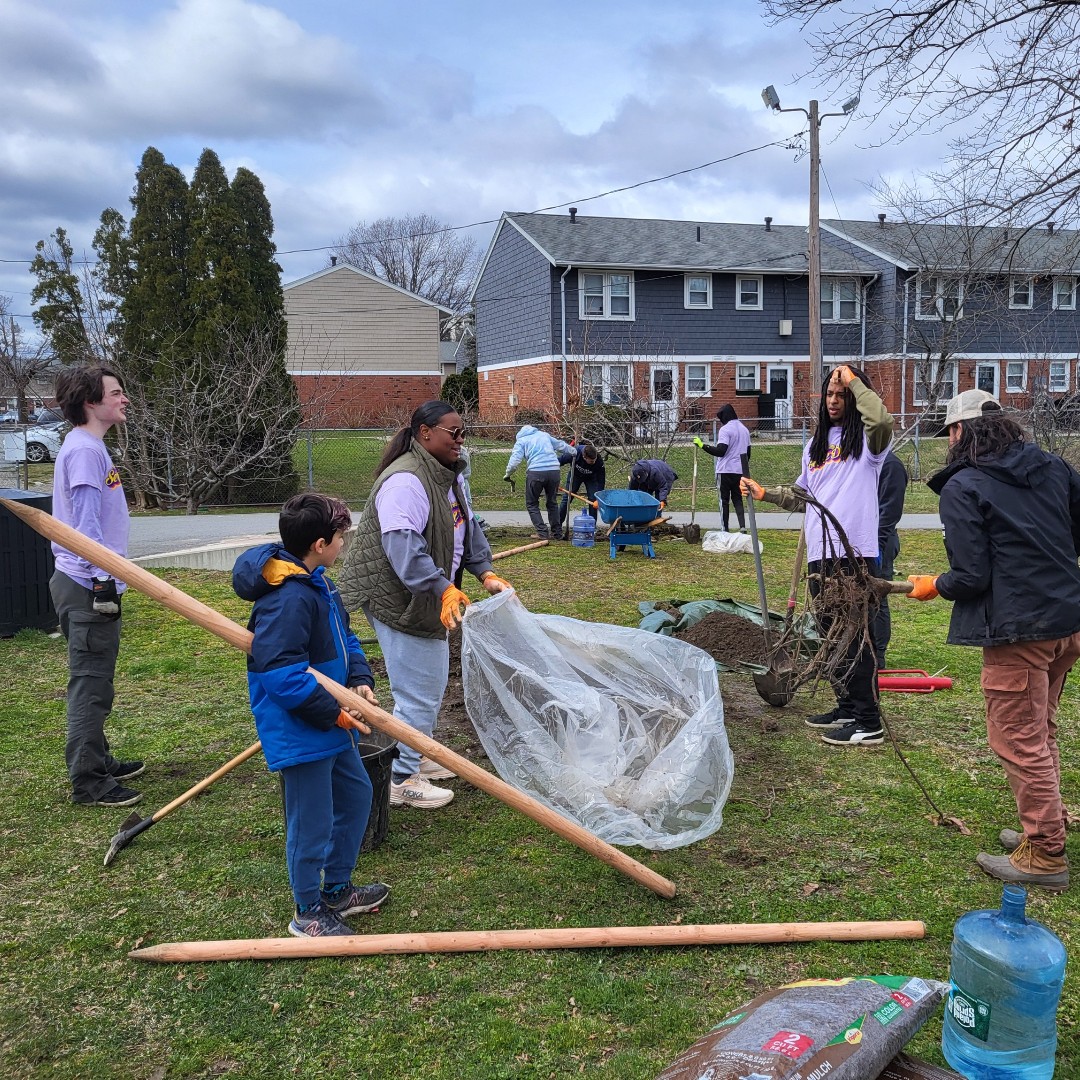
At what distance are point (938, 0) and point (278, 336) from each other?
11.2m

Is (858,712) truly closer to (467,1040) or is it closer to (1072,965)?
(1072,965)

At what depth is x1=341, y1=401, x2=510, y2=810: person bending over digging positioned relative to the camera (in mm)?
3514

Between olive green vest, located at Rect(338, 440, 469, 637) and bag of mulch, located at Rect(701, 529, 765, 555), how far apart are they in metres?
7.61

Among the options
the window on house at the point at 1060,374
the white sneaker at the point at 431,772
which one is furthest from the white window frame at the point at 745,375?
the white sneaker at the point at 431,772

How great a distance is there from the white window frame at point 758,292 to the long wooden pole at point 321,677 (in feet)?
81.2

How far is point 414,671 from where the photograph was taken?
3746 millimetres

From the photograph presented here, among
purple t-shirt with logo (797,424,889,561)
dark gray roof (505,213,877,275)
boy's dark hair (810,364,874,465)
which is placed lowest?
purple t-shirt with logo (797,424,889,561)

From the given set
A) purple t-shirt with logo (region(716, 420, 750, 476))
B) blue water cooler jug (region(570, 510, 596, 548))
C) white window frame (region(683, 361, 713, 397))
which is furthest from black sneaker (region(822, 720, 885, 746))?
white window frame (region(683, 361, 713, 397))

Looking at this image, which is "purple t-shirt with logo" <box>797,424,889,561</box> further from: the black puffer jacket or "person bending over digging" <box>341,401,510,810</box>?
"person bending over digging" <box>341,401,510,810</box>

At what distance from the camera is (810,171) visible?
15148mm

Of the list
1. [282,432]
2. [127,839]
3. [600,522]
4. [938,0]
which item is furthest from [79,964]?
[282,432]

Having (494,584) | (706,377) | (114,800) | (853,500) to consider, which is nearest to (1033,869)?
(853,500)

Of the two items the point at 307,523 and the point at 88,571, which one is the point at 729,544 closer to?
the point at 88,571

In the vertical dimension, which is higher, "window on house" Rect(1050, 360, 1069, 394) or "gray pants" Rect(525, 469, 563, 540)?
"window on house" Rect(1050, 360, 1069, 394)
